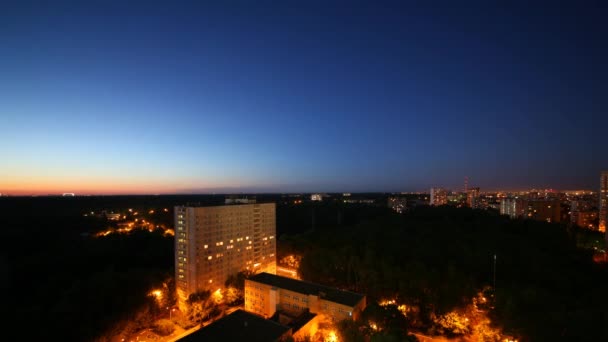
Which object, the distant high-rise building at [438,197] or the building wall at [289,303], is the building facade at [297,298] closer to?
the building wall at [289,303]

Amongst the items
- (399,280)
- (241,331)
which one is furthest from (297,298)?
(399,280)

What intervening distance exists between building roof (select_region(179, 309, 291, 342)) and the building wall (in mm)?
3480

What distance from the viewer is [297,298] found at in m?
20.4

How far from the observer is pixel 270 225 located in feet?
108

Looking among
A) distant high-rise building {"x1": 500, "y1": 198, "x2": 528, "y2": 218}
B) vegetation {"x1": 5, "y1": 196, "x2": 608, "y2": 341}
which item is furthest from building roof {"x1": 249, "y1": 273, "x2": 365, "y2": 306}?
distant high-rise building {"x1": 500, "y1": 198, "x2": 528, "y2": 218}

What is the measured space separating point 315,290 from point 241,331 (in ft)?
19.9

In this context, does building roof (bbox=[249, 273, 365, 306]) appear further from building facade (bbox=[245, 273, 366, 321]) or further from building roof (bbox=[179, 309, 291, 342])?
building roof (bbox=[179, 309, 291, 342])

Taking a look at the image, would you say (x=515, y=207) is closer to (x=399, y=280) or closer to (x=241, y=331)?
(x=399, y=280)

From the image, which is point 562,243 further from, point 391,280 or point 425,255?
point 391,280

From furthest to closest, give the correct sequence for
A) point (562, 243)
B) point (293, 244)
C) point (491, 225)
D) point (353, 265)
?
point (491, 225)
point (293, 244)
point (562, 243)
point (353, 265)

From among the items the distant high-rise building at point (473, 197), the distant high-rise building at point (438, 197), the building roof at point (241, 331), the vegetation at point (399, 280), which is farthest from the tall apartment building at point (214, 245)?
the distant high-rise building at point (438, 197)

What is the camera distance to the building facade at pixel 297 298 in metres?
18.6

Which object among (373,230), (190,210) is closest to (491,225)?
(373,230)

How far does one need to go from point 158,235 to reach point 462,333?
150ft
